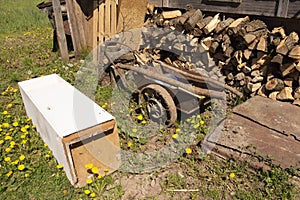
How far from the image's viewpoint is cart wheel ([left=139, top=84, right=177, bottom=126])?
332cm

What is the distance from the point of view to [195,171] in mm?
2902

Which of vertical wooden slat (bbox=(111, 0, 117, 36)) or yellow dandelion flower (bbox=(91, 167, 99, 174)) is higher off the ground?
vertical wooden slat (bbox=(111, 0, 117, 36))

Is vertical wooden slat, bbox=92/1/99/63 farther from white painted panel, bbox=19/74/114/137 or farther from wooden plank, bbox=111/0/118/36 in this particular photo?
white painted panel, bbox=19/74/114/137

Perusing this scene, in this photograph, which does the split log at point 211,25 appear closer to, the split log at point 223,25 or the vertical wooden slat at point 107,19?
the split log at point 223,25

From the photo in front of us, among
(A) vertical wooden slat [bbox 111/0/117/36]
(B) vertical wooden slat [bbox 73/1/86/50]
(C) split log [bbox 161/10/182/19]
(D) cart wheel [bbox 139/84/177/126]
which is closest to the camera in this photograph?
(D) cart wheel [bbox 139/84/177/126]

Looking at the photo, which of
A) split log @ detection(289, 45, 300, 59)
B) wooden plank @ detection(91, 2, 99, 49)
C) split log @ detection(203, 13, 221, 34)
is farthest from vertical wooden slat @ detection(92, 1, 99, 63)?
split log @ detection(289, 45, 300, 59)

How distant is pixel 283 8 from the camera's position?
3.71m

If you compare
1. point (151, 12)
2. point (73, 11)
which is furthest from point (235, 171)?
point (73, 11)

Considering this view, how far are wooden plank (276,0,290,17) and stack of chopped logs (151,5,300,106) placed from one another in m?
0.20

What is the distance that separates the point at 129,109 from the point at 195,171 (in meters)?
1.50

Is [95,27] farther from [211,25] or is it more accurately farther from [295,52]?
[295,52]

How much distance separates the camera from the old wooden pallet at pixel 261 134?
A: 2.77 m

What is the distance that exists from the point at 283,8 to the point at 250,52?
2.42ft

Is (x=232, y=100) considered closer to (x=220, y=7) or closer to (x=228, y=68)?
(x=228, y=68)
